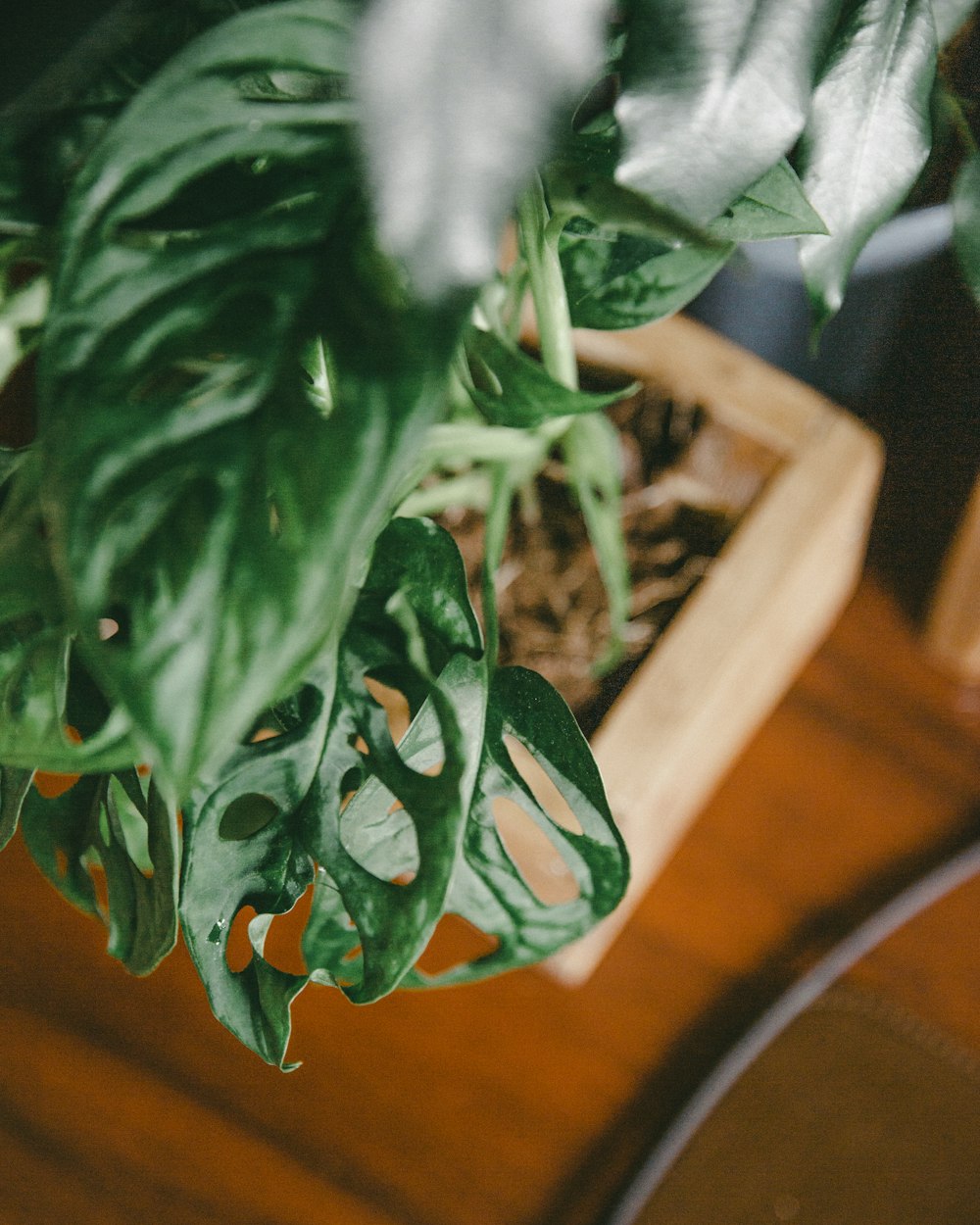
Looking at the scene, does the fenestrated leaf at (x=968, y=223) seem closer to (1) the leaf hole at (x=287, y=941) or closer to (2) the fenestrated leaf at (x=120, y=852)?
(2) the fenestrated leaf at (x=120, y=852)

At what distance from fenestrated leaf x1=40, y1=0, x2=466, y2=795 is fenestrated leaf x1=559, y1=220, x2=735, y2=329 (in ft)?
0.40

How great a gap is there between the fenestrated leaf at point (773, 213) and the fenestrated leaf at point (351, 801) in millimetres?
139

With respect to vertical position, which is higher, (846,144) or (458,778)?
(846,144)

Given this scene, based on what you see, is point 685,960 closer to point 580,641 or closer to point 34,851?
point 580,641

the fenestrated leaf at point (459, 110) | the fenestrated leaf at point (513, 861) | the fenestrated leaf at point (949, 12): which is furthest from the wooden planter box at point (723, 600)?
the fenestrated leaf at point (459, 110)

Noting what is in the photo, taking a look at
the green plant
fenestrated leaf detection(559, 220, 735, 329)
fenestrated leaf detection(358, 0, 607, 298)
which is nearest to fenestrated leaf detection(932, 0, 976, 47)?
the green plant

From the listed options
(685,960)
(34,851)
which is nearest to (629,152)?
(34,851)

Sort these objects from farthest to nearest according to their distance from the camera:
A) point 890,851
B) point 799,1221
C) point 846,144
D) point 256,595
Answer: point 890,851 → point 799,1221 → point 846,144 → point 256,595

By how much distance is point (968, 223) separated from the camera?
35 cm

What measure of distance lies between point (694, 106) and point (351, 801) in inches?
9.3

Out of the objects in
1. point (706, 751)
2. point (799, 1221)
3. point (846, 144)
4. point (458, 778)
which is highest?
point (846, 144)

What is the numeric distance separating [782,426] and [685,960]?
34cm

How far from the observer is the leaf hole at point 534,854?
1.71ft

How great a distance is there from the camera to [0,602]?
28cm
